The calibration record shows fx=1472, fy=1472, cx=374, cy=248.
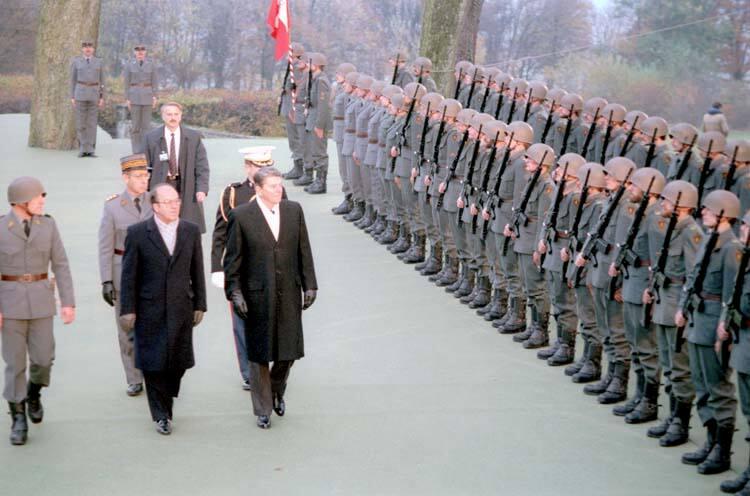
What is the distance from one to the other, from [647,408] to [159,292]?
11.8 feet

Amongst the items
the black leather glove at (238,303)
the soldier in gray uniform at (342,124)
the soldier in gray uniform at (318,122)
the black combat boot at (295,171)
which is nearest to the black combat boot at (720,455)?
the black leather glove at (238,303)

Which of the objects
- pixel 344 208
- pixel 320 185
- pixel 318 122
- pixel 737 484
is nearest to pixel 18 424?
pixel 737 484

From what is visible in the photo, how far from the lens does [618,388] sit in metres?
11.2

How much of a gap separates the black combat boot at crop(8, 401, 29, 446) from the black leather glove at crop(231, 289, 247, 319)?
5.16 ft

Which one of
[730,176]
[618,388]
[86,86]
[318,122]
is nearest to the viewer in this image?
[618,388]

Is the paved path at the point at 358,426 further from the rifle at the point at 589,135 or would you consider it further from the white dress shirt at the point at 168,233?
the rifle at the point at 589,135

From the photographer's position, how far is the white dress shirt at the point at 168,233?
399 inches

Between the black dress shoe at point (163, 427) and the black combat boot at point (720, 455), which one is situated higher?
the black combat boot at point (720, 455)

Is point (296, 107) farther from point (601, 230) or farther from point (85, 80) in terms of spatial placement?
point (601, 230)

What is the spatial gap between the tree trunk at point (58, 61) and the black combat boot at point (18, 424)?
52.7ft

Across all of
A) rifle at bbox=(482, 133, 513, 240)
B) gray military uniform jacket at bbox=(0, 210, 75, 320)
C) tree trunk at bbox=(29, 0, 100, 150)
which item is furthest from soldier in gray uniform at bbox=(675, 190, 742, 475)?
tree trunk at bbox=(29, 0, 100, 150)

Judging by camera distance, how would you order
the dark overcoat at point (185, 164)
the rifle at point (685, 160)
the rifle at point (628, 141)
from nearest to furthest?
the rifle at point (685, 160), the dark overcoat at point (185, 164), the rifle at point (628, 141)

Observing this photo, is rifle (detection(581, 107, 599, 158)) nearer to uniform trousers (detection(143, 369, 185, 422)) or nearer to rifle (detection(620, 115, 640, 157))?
rifle (detection(620, 115, 640, 157))

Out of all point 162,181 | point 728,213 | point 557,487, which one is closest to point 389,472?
point 557,487
